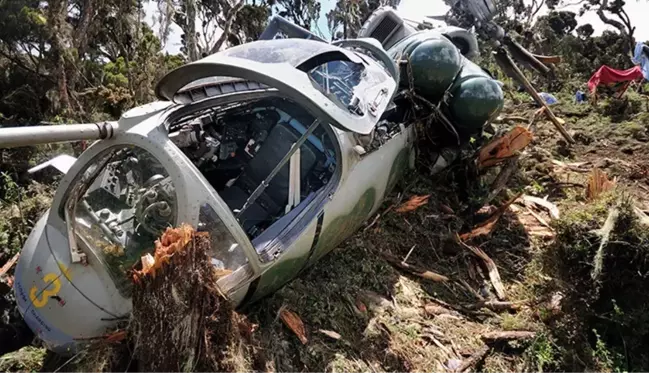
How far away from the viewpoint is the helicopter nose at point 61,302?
12.1 ft

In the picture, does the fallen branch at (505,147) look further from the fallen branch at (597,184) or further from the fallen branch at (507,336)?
the fallen branch at (507,336)

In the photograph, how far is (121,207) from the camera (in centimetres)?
415

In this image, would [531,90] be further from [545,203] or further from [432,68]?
[432,68]

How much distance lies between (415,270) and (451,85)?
281 centimetres

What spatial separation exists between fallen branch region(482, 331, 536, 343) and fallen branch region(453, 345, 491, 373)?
3.7 inches

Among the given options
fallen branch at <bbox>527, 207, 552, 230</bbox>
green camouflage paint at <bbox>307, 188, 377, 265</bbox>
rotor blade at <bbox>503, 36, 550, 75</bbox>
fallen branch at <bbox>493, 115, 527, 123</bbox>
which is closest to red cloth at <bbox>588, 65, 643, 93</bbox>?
rotor blade at <bbox>503, 36, 550, 75</bbox>

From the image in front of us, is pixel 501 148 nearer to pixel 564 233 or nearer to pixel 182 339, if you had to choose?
pixel 564 233

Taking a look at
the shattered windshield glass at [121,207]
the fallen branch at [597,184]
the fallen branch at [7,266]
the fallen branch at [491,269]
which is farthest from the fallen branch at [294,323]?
the fallen branch at [597,184]

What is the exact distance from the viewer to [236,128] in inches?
223

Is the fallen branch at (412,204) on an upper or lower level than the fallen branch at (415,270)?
upper

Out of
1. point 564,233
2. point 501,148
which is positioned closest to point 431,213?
point 501,148

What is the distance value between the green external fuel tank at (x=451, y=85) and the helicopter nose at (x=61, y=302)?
15.5 feet

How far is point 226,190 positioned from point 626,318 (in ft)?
12.4

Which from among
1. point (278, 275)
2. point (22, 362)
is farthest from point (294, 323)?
point (22, 362)
